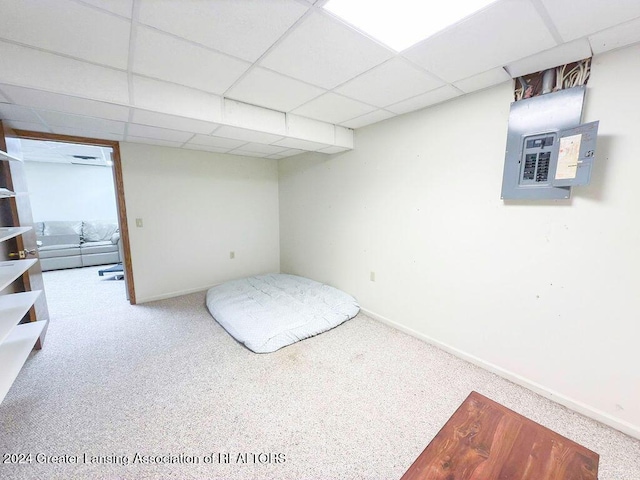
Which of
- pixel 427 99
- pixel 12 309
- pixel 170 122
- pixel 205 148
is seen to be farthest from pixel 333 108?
pixel 12 309

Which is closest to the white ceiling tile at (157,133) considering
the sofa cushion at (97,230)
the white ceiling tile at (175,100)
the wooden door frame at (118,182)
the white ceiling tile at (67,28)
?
the wooden door frame at (118,182)

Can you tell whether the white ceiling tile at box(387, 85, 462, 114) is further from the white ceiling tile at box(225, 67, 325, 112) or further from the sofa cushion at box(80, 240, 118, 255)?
the sofa cushion at box(80, 240, 118, 255)

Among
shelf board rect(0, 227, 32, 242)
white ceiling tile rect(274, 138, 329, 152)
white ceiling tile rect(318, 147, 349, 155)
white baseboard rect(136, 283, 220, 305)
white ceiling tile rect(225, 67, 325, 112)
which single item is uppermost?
white ceiling tile rect(225, 67, 325, 112)

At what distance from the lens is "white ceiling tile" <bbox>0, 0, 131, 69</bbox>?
115 centimetres

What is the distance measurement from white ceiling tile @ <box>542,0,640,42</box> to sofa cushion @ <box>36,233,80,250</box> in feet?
23.6

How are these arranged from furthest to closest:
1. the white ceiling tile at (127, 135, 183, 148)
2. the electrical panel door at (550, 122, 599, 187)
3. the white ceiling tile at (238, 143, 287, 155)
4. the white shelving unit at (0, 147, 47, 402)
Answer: the white ceiling tile at (238, 143, 287, 155)
the white ceiling tile at (127, 135, 183, 148)
the electrical panel door at (550, 122, 599, 187)
the white shelving unit at (0, 147, 47, 402)

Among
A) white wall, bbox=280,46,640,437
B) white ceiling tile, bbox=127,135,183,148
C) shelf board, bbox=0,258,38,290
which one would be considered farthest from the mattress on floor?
white ceiling tile, bbox=127,135,183,148

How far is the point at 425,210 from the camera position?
7.98ft

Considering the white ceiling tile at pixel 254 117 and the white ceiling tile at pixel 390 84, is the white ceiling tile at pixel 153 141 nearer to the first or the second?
the white ceiling tile at pixel 254 117

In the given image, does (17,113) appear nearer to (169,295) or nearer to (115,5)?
(115,5)

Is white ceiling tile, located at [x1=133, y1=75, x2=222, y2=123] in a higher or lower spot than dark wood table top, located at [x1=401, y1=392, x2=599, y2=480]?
higher

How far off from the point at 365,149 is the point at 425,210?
38.7 inches

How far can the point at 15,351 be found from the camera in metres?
1.61

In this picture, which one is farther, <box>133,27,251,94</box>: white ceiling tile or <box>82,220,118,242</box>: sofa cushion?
<box>82,220,118,242</box>: sofa cushion
